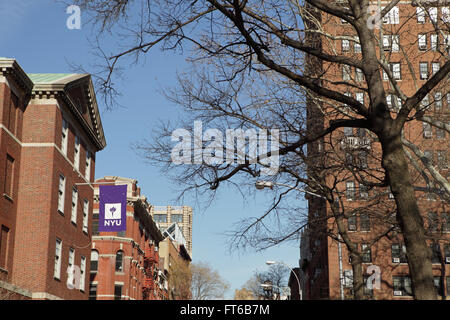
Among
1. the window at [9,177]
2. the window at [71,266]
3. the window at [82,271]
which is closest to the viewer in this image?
the window at [9,177]

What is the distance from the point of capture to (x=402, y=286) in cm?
6631

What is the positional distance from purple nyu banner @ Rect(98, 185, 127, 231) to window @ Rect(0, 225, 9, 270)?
482 centimetres

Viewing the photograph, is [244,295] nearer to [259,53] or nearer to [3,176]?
[3,176]

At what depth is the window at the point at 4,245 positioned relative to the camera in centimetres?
3222

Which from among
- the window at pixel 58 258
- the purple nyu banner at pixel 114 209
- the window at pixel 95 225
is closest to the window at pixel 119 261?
the window at pixel 95 225

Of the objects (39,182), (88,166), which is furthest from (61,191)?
→ (88,166)

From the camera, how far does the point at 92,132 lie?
→ 45188mm

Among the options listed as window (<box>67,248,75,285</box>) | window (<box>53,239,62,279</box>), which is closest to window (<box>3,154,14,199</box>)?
window (<box>53,239,62,279</box>)

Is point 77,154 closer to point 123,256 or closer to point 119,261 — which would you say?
point 123,256

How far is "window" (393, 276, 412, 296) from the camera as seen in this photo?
65.6 m

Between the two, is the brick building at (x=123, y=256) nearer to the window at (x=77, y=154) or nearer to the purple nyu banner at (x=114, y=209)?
the window at (x=77, y=154)

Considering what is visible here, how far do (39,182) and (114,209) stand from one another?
15.0ft

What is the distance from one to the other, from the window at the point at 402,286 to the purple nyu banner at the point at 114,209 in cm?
3975
